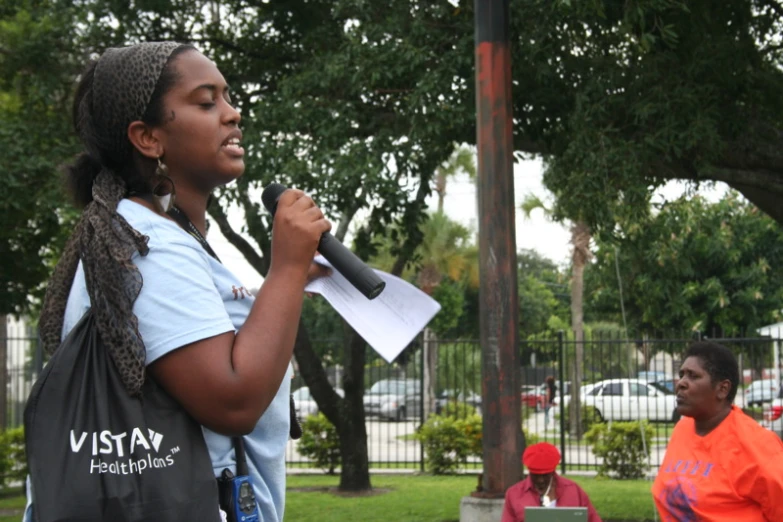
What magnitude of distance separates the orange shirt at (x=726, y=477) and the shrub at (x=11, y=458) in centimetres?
1142

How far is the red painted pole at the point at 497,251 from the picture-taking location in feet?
25.0

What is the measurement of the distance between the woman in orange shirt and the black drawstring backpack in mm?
3451

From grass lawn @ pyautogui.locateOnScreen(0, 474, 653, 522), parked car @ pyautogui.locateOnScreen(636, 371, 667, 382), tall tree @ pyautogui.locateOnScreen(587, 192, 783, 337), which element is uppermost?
tall tree @ pyautogui.locateOnScreen(587, 192, 783, 337)

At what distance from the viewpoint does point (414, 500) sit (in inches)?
486

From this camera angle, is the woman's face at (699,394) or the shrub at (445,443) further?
the shrub at (445,443)

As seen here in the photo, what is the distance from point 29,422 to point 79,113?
1.82ft

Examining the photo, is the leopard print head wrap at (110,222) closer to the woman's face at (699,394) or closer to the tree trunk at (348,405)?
the woman's face at (699,394)

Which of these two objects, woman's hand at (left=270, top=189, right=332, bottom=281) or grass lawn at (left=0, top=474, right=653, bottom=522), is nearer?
woman's hand at (left=270, top=189, right=332, bottom=281)

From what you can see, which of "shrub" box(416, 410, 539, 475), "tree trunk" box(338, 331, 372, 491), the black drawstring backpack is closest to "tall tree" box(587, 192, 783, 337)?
"shrub" box(416, 410, 539, 475)

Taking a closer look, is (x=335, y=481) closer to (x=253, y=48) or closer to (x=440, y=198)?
(x=253, y=48)

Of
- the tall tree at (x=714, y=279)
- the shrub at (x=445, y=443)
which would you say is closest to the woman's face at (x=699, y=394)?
the shrub at (x=445, y=443)

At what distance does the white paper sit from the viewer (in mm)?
1853

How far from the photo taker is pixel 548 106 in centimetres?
946

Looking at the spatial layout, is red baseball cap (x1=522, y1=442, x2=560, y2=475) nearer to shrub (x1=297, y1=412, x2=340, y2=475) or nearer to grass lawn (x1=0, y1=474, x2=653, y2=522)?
grass lawn (x1=0, y1=474, x2=653, y2=522)
